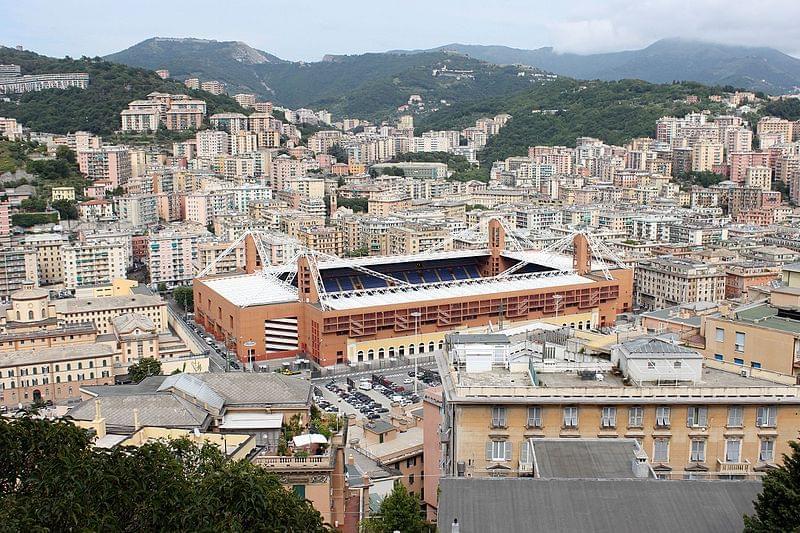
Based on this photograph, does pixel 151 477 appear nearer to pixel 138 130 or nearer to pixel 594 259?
pixel 594 259

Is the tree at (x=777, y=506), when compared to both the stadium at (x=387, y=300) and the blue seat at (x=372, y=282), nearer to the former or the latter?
the stadium at (x=387, y=300)

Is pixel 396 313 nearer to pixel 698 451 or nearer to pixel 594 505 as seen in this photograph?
pixel 698 451

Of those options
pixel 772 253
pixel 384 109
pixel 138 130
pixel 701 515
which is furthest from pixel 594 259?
pixel 384 109

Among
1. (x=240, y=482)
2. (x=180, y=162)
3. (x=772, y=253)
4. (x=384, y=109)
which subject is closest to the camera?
(x=240, y=482)

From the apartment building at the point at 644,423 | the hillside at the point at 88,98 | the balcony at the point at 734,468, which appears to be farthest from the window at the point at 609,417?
the hillside at the point at 88,98

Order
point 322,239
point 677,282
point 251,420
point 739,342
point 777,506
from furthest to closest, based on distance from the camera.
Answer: point 322,239 → point 677,282 → point 739,342 → point 251,420 → point 777,506

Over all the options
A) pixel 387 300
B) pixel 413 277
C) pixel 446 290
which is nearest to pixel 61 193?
pixel 413 277
